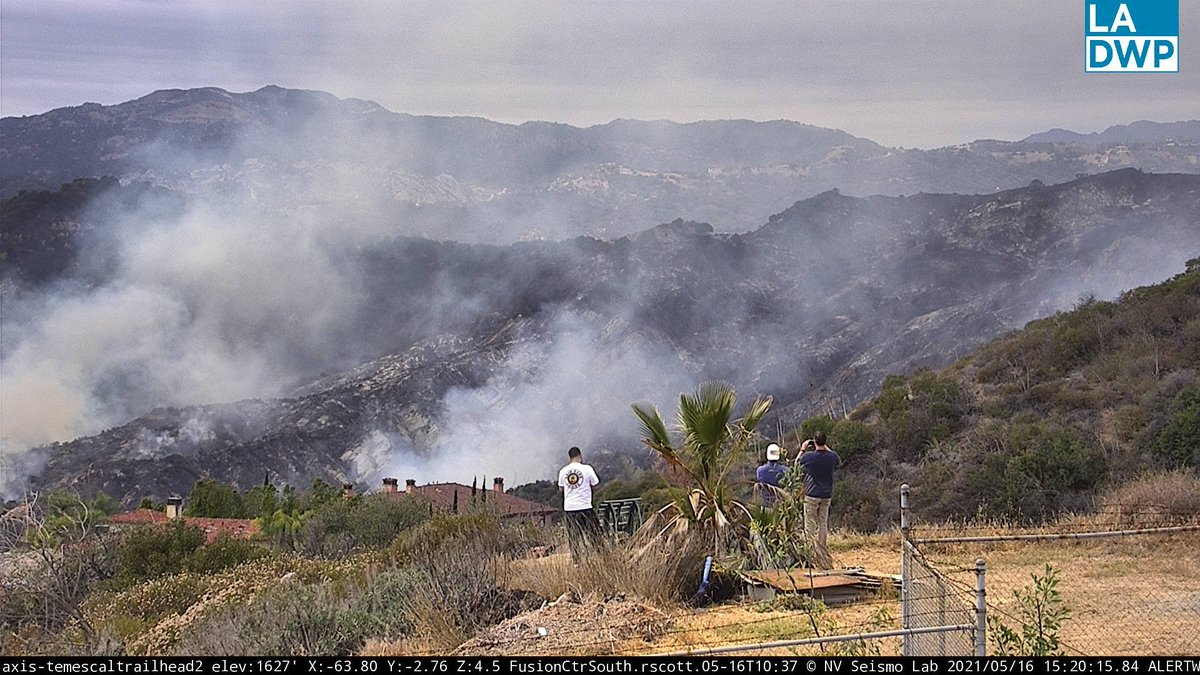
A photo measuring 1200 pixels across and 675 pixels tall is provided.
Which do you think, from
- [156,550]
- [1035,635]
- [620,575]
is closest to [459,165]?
[156,550]

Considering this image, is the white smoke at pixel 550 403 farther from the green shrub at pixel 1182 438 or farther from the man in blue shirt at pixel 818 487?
the man in blue shirt at pixel 818 487

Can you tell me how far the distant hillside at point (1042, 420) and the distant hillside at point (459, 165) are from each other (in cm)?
9051

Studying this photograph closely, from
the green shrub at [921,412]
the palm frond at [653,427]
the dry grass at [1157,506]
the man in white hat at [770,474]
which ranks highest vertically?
the green shrub at [921,412]

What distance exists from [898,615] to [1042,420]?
2565 cm

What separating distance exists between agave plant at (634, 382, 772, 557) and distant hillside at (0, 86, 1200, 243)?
112 metres

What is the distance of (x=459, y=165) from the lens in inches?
6230

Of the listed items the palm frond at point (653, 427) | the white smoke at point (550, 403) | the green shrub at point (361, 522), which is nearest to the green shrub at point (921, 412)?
the green shrub at point (361, 522)

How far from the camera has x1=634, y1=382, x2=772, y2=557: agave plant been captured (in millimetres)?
12281

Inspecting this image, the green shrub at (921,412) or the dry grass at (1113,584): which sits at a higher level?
the green shrub at (921,412)

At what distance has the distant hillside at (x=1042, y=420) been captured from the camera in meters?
25.2

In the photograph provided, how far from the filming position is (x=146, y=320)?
92.8 meters

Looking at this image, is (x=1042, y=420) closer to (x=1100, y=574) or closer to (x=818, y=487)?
(x=1100, y=574)

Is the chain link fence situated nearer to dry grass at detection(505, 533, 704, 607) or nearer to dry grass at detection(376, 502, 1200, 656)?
dry grass at detection(376, 502, 1200, 656)

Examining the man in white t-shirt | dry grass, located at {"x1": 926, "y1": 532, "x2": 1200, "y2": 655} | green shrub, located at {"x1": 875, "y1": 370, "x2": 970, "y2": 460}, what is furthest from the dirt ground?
green shrub, located at {"x1": 875, "y1": 370, "x2": 970, "y2": 460}
